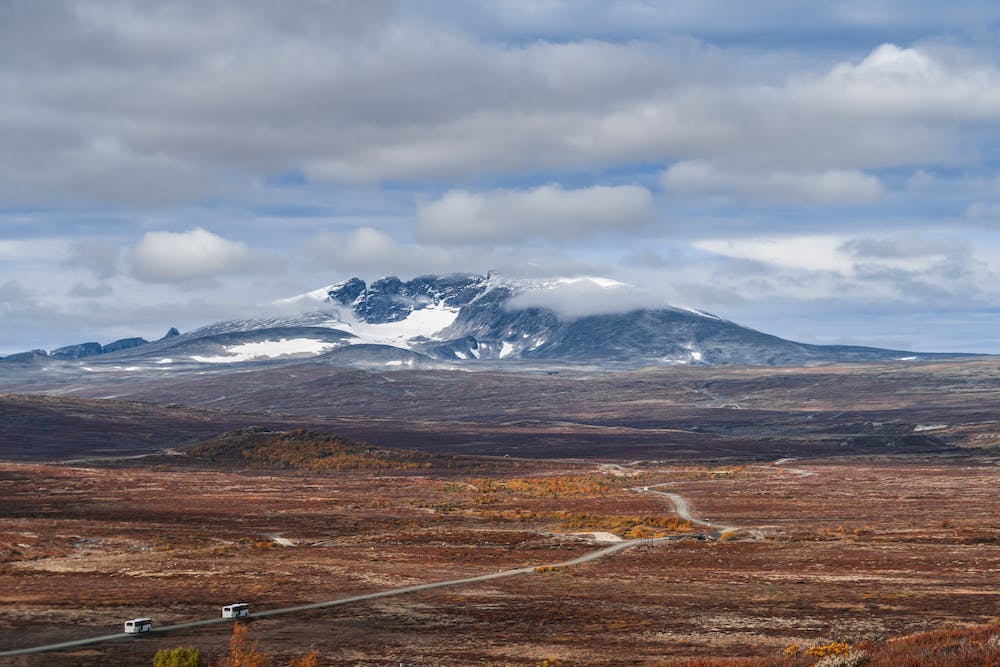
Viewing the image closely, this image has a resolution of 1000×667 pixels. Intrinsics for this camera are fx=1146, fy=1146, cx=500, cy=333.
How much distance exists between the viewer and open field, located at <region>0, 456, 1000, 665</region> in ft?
126

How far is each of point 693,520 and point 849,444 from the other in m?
116

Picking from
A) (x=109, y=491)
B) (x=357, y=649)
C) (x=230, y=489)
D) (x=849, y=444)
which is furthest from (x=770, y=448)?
(x=357, y=649)

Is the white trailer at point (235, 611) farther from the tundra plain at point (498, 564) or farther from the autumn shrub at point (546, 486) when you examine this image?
the autumn shrub at point (546, 486)

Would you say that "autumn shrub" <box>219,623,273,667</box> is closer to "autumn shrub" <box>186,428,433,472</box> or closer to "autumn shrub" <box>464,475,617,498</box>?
"autumn shrub" <box>464,475,617,498</box>

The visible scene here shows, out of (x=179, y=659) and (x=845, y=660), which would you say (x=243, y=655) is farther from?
(x=845, y=660)

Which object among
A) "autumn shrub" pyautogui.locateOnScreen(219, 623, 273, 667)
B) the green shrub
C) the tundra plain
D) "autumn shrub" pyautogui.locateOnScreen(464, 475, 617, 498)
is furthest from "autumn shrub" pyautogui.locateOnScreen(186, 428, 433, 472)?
the green shrub

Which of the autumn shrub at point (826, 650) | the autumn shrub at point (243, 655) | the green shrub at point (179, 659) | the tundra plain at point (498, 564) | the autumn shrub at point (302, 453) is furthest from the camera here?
the autumn shrub at point (302, 453)

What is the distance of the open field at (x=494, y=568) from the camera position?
38375mm

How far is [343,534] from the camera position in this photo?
237 feet

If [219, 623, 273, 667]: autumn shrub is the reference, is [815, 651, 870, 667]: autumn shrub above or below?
above

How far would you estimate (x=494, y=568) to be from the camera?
56250 mm

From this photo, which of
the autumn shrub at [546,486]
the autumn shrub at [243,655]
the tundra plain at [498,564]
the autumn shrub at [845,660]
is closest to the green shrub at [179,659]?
the autumn shrub at [243,655]

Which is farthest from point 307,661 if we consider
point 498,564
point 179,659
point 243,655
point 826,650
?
point 498,564

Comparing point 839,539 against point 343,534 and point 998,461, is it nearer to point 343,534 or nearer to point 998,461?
point 343,534
